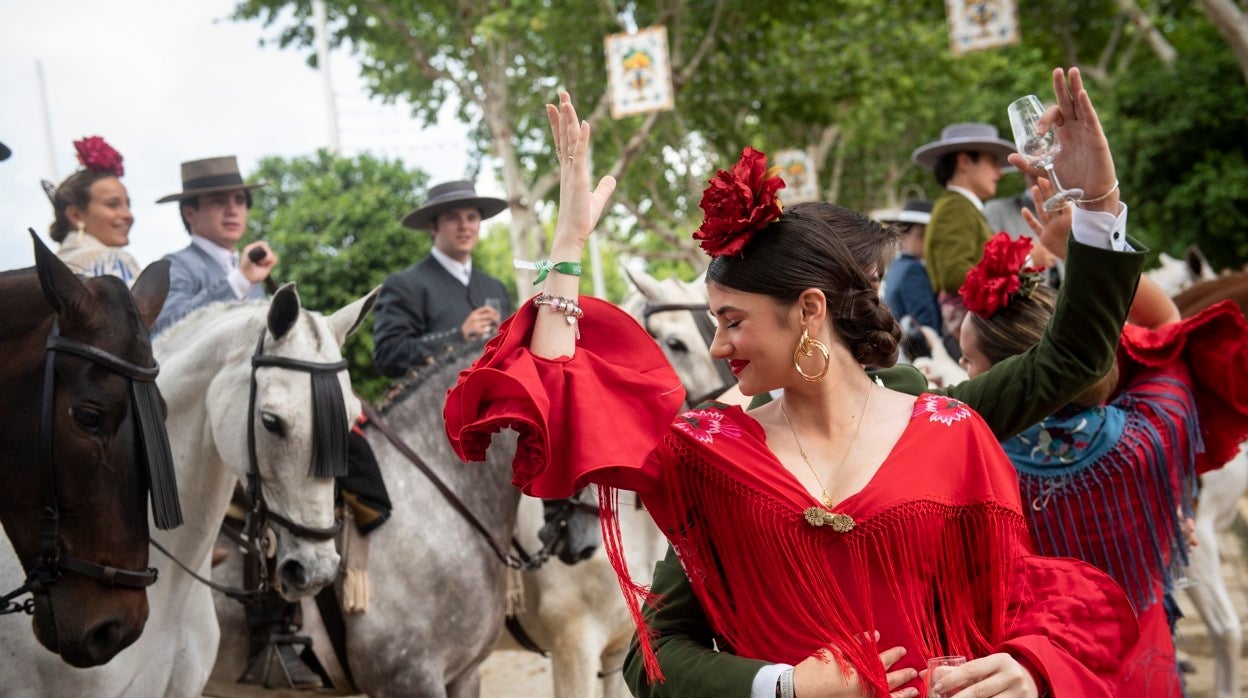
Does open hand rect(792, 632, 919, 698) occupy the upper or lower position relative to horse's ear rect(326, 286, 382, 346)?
lower

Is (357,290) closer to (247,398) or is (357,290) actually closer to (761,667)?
(247,398)

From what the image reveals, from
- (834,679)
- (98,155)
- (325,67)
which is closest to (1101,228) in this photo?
(834,679)

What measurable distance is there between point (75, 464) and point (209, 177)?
2813 mm

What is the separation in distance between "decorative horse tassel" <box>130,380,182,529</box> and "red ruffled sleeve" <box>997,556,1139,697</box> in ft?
7.09

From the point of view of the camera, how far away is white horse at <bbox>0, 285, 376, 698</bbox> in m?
3.70

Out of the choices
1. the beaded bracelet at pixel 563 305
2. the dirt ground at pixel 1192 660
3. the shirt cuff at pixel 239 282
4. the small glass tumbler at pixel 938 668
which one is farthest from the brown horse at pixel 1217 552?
the shirt cuff at pixel 239 282

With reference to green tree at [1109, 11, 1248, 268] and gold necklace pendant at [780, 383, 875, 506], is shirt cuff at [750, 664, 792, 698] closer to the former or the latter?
gold necklace pendant at [780, 383, 875, 506]

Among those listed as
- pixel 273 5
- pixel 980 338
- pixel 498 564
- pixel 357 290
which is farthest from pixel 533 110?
pixel 980 338

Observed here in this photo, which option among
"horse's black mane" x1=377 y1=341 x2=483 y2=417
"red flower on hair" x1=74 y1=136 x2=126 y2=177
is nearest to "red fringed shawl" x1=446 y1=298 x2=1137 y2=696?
"horse's black mane" x1=377 y1=341 x2=483 y2=417

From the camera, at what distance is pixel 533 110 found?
18141 mm

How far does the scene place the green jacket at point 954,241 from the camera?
559 centimetres

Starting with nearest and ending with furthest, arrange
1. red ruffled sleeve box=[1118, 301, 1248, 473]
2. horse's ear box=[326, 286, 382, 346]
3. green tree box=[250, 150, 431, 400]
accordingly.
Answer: red ruffled sleeve box=[1118, 301, 1248, 473], horse's ear box=[326, 286, 382, 346], green tree box=[250, 150, 431, 400]

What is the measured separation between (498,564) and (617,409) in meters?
2.80

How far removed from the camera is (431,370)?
5.05 m
